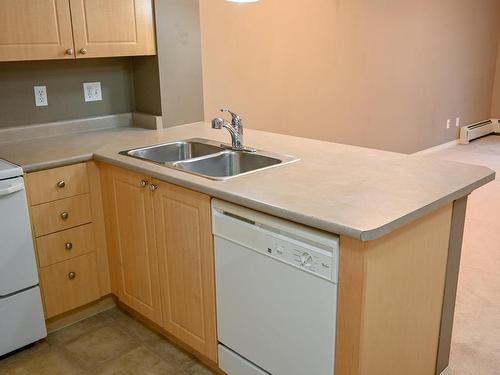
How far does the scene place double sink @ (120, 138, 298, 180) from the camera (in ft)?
7.77

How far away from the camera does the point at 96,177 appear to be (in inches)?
101

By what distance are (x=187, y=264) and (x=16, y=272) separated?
0.81 metres

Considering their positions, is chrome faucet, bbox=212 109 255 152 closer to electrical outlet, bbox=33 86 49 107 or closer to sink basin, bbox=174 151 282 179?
sink basin, bbox=174 151 282 179

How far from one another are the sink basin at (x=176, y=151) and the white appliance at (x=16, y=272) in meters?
0.61

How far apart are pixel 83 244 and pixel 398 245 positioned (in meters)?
1.64

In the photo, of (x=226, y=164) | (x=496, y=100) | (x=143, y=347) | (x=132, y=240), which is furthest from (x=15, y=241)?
(x=496, y=100)

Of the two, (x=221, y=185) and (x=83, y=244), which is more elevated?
(x=221, y=185)

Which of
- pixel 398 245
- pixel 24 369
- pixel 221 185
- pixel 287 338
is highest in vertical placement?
pixel 221 185

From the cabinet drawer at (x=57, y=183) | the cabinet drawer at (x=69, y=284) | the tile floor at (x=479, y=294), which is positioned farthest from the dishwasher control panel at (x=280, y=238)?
the tile floor at (x=479, y=294)

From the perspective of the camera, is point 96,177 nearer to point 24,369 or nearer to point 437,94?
point 24,369

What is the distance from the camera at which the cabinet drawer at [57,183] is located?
92.2 inches

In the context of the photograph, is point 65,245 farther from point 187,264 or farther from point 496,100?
point 496,100

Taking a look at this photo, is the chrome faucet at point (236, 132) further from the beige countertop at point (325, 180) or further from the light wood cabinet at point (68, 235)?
the light wood cabinet at point (68, 235)

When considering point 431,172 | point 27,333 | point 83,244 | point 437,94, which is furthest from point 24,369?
point 437,94
